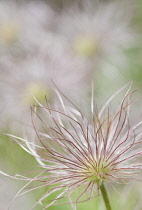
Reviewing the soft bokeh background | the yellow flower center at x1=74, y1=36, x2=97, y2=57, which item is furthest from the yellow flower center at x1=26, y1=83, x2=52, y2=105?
the yellow flower center at x1=74, y1=36, x2=97, y2=57

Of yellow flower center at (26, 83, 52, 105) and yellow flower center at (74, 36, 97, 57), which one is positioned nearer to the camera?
yellow flower center at (26, 83, 52, 105)

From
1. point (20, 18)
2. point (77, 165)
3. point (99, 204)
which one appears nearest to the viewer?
point (77, 165)

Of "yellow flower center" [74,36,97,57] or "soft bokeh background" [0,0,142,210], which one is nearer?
"soft bokeh background" [0,0,142,210]

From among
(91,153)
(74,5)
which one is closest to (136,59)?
(74,5)

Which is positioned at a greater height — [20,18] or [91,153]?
[20,18]

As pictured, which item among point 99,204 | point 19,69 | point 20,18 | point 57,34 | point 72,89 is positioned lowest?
point 99,204

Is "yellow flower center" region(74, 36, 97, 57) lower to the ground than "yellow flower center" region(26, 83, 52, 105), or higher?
higher

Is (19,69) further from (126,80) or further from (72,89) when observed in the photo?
(126,80)

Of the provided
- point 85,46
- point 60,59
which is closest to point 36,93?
point 60,59

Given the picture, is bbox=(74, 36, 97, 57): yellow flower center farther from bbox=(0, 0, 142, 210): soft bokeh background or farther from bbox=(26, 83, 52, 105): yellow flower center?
bbox=(26, 83, 52, 105): yellow flower center
